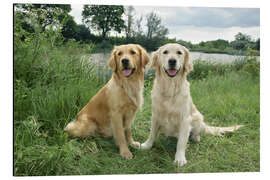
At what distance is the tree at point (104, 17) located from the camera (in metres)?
2.51

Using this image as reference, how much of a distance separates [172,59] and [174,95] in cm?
38

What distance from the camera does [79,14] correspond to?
2.52m

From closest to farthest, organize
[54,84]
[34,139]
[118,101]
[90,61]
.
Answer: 1. [34,139]
2. [118,101]
3. [54,84]
4. [90,61]

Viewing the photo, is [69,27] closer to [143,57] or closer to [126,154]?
[143,57]

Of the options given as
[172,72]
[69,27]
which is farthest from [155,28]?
[69,27]

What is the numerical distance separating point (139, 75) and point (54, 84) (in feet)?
3.05

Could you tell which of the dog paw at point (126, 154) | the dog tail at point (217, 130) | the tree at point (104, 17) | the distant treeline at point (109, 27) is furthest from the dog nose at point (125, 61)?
the dog tail at point (217, 130)

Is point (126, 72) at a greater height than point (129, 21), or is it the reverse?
point (129, 21)

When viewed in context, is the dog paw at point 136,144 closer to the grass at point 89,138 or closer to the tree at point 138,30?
the grass at point 89,138

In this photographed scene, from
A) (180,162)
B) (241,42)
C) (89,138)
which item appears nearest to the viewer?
(180,162)

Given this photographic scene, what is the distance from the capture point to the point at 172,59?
216cm

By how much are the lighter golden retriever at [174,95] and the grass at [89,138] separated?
0.23 meters
